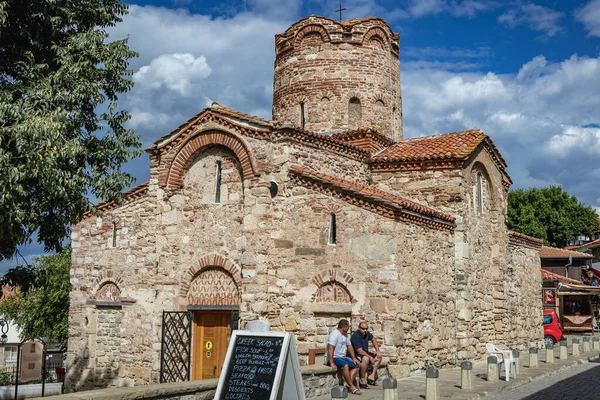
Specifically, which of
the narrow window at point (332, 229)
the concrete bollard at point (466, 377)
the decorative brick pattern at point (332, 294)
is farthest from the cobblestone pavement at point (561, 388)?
the narrow window at point (332, 229)

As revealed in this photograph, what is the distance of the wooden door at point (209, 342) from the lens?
547 inches

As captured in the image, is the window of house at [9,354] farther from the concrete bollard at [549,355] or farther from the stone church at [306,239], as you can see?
the concrete bollard at [549,355]

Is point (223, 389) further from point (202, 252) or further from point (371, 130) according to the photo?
point (371, 130)

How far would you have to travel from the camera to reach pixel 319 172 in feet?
47.7

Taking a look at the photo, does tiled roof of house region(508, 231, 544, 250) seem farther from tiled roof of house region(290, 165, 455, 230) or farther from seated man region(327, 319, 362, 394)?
seated man region(327, 319, 362, 394)

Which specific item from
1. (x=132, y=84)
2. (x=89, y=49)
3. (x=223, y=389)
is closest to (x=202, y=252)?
(x=132, y=84)

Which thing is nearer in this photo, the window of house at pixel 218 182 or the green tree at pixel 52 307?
the window of house at pixel 218 182

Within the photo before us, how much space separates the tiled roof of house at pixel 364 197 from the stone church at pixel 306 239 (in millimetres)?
34

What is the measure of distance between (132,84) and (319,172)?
5.16 m

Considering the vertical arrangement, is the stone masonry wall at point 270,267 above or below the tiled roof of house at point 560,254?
below

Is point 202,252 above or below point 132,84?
below

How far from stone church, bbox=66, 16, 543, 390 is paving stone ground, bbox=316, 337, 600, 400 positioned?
32.8 inches

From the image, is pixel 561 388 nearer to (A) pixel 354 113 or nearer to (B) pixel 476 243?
(B) pixel 476 243

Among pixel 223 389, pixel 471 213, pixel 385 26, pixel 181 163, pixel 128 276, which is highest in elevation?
pixel 385 26
